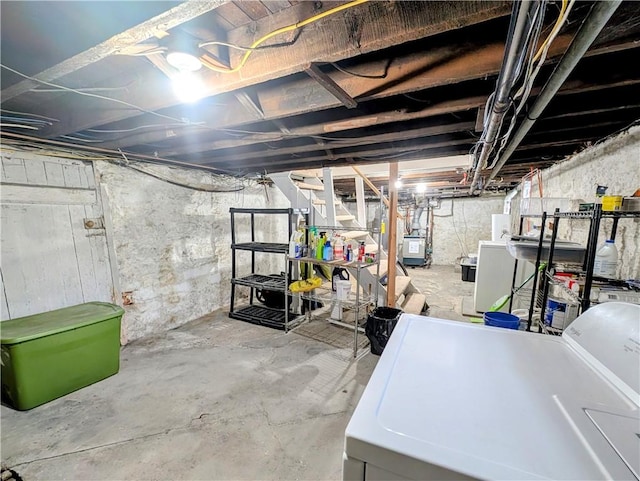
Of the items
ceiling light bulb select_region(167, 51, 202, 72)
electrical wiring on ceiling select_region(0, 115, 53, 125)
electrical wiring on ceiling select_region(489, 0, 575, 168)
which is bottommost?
electrical wiring on ceiling select_region(489, 0, 575, 168)

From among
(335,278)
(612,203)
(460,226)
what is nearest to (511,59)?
(612,203)

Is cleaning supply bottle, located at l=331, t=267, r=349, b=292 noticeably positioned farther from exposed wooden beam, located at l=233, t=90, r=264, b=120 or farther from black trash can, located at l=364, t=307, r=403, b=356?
exposed wooden beam, located at l=233, t=90, r=264, b=120

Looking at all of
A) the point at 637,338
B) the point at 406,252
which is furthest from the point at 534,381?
the point at 406,252

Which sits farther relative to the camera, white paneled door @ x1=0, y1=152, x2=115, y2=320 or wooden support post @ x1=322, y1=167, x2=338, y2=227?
wooden support post @ x1=322, y1=167, x2=338, y2=227

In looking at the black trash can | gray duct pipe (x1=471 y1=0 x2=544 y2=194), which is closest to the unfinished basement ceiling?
gray duct pipe (x1=471 y1=0 x2=544 y2=194)

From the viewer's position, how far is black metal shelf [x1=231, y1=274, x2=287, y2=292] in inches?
134

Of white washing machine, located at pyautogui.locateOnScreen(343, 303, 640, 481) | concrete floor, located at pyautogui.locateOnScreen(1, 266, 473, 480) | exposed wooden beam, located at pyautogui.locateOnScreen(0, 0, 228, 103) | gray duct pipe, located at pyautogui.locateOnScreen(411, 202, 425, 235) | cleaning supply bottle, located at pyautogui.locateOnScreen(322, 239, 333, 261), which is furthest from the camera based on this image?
gray duct pipe, located at pyautogui.locateOnScreen(411, 202, 425, 235)

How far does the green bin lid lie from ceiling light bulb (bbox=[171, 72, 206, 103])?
1886 millimetres

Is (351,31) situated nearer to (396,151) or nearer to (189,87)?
(189,87)

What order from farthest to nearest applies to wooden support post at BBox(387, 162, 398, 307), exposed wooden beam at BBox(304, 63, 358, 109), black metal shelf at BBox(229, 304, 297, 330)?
black metal shelf at BBox(229, 304, 297, 330)
wooden support post at BBox(387, 162, 398, 307)
exposed wooden beam at BBox(304, 63, 358, 109)

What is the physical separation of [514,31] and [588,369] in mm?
1022

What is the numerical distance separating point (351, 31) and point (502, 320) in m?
2.40

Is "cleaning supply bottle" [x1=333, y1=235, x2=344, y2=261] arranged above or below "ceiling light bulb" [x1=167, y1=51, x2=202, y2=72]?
below

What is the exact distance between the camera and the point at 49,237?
238 centimetres
